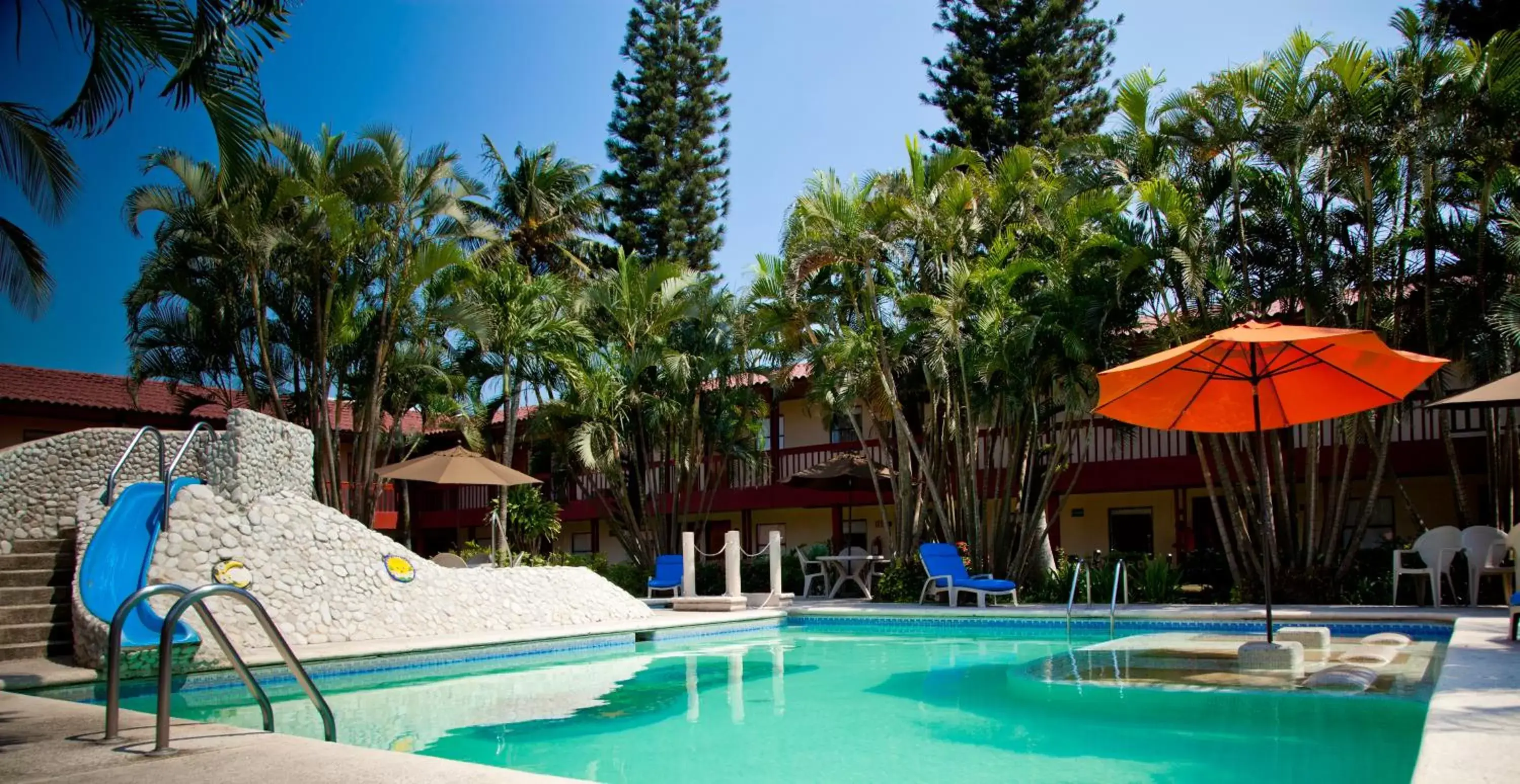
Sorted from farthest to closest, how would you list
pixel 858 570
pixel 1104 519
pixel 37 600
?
pixel 1104 519 < pixel 858 570 < pixel 37 600

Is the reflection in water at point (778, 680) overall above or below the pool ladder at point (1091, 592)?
below

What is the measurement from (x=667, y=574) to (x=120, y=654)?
14782mm

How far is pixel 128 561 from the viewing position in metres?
10.7

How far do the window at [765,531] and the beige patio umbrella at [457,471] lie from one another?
34.3 feet

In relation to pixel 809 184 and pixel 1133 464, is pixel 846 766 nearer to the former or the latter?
pixel 809 184

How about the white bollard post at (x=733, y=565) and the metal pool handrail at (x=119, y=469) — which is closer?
the metal pool handrail at (x=119, y=469)

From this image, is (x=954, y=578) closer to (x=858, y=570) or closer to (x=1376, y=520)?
(x=858, y=570)

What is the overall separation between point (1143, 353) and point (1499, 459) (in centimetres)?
486

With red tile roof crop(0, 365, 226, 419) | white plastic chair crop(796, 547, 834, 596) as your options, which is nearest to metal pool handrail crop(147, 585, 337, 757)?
white plastic chair crop(796, 547, 834, 596)

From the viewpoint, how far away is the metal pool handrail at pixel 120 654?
445 cm

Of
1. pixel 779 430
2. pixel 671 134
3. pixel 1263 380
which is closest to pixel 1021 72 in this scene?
pixel 671 134

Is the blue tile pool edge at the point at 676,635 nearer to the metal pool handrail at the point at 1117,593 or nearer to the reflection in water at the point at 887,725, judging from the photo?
the metal pool handrail at the point at 1117,593

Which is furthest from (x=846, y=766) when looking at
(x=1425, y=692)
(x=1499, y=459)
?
(x=1499, y=459)

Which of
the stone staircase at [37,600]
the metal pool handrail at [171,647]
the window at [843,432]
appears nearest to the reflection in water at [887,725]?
the metal pool handrail at [171,647]
